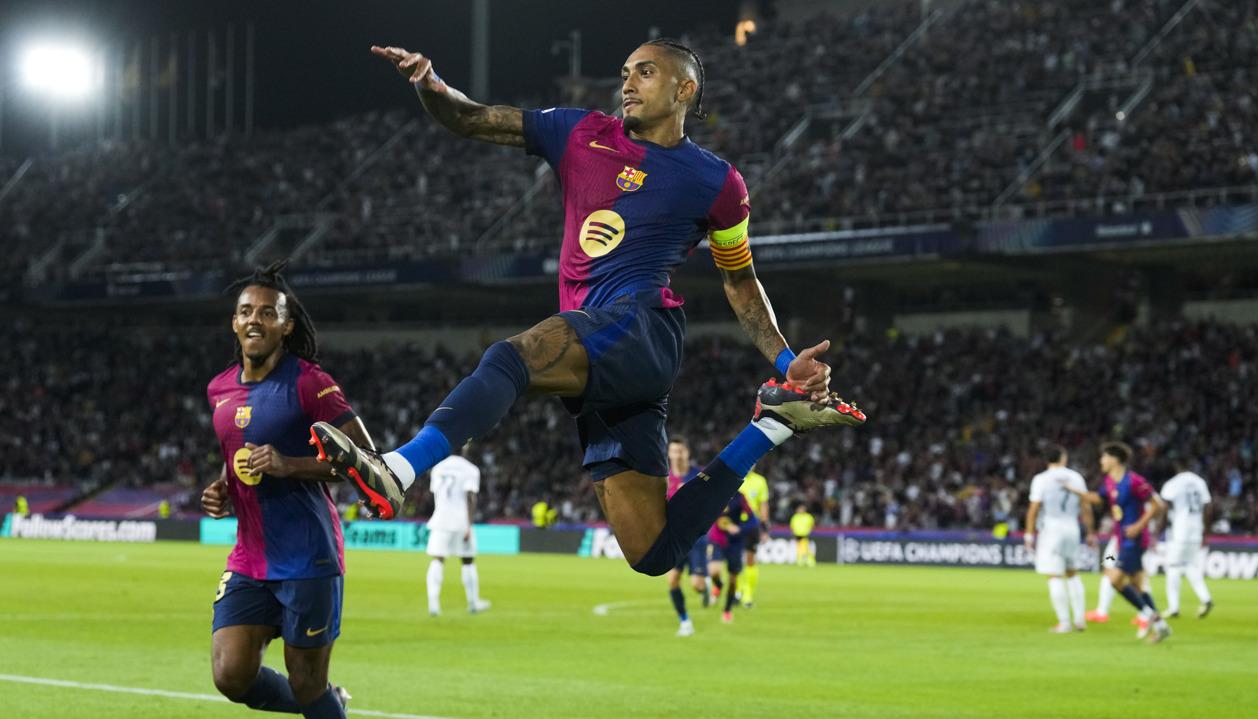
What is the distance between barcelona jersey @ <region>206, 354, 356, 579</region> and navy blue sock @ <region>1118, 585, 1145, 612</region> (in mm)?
13126

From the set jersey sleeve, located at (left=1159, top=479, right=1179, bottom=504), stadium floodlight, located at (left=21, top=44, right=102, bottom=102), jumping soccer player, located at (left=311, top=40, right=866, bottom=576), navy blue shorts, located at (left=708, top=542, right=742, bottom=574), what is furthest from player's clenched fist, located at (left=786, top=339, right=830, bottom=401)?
stadium floodlight, located at (left=21, top=44, right=102, bottom=102)

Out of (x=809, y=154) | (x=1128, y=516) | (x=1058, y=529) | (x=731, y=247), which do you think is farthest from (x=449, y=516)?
(x=809, y=154)

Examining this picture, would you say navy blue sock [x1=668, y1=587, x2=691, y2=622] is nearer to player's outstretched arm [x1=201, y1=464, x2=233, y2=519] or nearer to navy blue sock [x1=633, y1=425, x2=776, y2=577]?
player's outstretched arm [x1=201, y1=464, x2=233, y2=519]

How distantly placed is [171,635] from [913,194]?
29.2 m

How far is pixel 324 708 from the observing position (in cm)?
805

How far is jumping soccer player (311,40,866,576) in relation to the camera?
6449 millimetres

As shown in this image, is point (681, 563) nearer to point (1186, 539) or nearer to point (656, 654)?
point (656, 654)

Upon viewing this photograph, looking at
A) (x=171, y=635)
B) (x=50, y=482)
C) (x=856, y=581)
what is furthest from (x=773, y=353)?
(x=50, y=482)

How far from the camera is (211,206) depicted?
5903 centimetres

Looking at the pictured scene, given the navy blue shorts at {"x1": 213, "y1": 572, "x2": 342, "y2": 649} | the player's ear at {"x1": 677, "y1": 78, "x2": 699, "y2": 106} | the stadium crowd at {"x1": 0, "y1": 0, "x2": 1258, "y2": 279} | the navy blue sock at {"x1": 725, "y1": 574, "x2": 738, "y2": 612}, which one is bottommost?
the navy blue sock at {"x1": 725, "y1": 574, "x2": 738, "y2": 612}

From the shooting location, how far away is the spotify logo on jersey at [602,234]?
6727 mm

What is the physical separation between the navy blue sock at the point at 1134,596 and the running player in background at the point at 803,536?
1800cm

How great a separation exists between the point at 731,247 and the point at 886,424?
36477 mm

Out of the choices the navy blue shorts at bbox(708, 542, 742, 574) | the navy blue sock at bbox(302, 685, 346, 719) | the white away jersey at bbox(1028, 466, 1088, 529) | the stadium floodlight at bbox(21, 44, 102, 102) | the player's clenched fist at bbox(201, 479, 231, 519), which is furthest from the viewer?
the stadium floodlight at bbox(21, 44, 102, 102)
